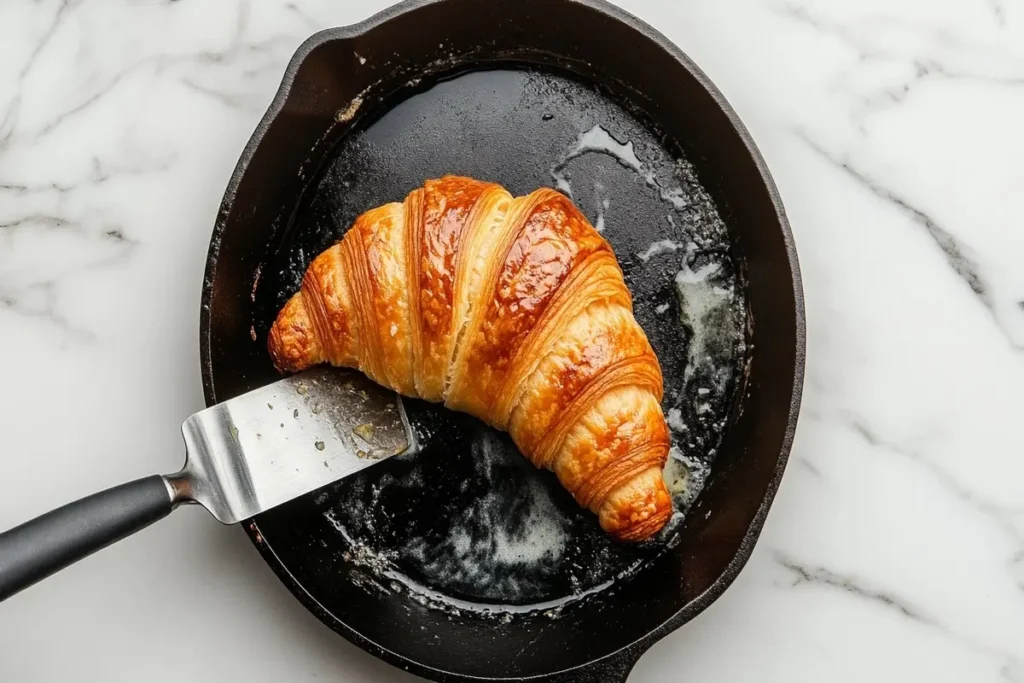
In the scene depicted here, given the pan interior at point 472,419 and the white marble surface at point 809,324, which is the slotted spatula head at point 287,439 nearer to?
the pan interior at point 472,419

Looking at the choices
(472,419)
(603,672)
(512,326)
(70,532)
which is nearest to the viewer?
(70,532)

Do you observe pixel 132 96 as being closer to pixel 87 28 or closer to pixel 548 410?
pixel 87 28

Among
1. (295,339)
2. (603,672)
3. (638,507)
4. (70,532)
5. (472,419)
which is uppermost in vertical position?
(295,339)

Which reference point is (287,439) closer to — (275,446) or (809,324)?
(275,446)

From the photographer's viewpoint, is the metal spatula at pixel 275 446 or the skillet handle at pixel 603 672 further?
the skillet handle at pixel 603 672

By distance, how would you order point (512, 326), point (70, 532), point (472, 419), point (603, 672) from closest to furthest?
point (70, 532) < point (512, 326) < point (603, 672) < point (472, 419)

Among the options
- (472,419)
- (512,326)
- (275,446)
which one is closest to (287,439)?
(275,446)

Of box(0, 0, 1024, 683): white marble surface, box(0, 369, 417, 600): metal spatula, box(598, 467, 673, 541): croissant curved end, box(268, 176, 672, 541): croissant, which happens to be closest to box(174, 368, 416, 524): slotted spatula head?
box(0, 369, 417, 600): metal spatula

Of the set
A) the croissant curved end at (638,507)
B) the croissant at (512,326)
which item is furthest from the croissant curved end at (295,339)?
the croissant curved end at (638,507)
